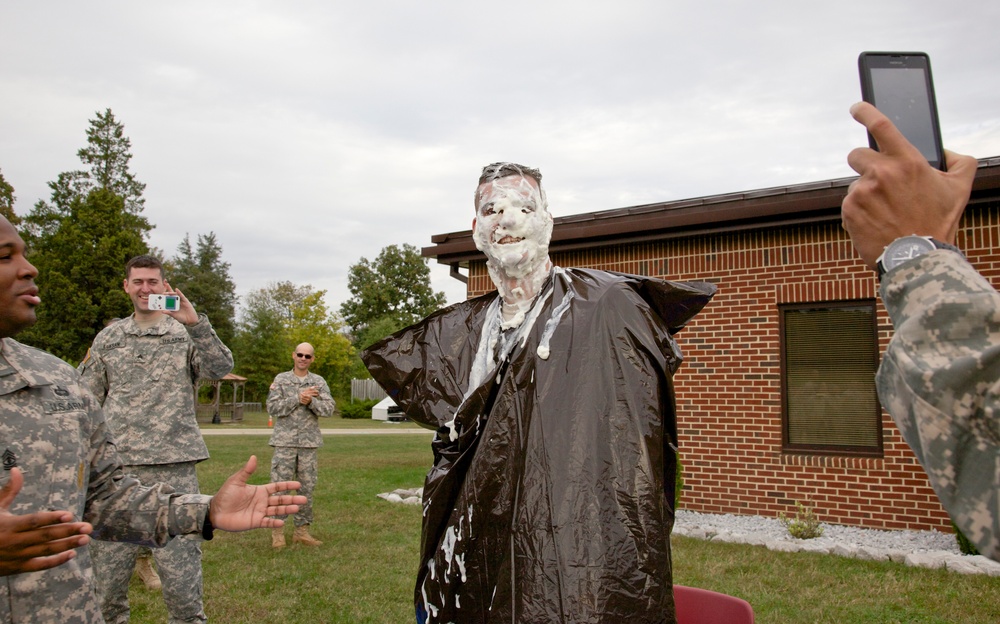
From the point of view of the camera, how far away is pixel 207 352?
15.4 ft

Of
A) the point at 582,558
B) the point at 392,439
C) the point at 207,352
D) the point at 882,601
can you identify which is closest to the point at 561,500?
the point at 582,558

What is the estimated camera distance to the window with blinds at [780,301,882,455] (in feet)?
24.9

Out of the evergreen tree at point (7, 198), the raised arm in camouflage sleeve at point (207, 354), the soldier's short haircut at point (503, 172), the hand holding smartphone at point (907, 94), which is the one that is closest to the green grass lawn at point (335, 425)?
the evergreen tree at point (7, 198)

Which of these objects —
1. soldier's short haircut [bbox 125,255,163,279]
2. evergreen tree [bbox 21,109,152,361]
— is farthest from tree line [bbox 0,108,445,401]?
soldier's short haircut [bbox 125,255,163,279]

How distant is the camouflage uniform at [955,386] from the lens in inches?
36.5

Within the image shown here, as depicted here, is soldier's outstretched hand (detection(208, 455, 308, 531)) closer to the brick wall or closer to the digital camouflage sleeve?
the digital camouflage sleeve

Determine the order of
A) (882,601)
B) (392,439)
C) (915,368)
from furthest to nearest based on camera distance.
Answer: (392,439) → (882,601) → (915,368)

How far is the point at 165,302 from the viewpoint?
4.45 meters

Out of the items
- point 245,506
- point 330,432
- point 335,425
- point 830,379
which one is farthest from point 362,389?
point 245,506

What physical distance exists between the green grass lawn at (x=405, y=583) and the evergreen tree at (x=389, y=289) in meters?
53.7

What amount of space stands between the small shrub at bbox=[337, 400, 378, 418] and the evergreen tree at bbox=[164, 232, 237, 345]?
1778cm

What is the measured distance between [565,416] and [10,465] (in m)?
1.64

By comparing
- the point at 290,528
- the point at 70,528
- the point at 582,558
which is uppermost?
the point at 70,528

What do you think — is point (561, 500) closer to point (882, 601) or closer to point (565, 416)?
point (565, 416)
